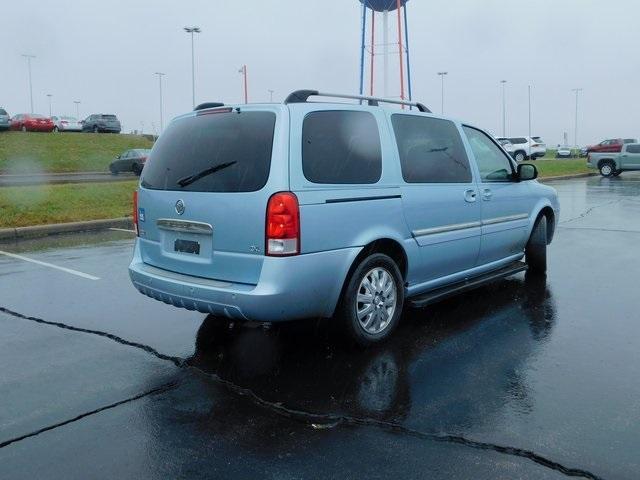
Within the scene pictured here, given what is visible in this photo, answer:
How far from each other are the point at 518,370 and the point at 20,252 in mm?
7722

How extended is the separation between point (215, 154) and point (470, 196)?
2454 millimetres

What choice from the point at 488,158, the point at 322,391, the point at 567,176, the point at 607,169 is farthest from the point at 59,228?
the point at 607,169

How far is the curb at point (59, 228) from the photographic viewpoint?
35.7 feet

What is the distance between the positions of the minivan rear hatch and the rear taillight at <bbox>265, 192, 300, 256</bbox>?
0.16ft

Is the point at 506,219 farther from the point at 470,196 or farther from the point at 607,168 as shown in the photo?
the point at 607,168

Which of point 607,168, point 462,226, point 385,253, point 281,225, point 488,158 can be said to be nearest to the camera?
point 281,225

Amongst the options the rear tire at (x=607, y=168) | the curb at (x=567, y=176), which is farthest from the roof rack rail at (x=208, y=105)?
the rear tire at (x=607, y=168)

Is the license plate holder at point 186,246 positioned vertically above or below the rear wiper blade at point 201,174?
below

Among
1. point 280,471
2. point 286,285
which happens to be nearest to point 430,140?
point 286,285

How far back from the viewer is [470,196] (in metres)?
5.74

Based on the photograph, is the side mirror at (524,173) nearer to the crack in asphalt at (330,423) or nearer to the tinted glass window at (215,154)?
the tinted glass window at (215,154)

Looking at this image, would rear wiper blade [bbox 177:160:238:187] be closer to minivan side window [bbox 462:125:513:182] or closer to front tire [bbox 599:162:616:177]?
minivan side window [bbox 462:125:513:182]

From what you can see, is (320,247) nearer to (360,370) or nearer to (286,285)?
(286,285)

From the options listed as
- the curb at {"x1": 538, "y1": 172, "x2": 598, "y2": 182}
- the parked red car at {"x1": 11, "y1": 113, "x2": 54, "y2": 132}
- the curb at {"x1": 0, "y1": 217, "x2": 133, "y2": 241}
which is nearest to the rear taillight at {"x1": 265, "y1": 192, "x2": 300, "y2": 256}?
the curb at {"x1": 0, "y1": 217, "x2": 133, "y2": 241}
